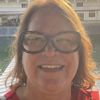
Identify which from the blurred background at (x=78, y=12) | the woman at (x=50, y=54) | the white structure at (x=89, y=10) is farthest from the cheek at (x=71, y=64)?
the white structure at (x=89, y=10)

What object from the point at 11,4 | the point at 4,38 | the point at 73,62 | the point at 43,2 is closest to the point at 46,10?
the point at 43,2

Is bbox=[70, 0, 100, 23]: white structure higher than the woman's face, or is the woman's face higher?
bbox=[70, 0, 100, 23]: white structure

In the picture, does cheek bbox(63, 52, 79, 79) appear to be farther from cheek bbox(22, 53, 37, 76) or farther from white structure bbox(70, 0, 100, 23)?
white structure bbox(70, 0, 100, 23)

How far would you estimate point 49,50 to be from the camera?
82 cm

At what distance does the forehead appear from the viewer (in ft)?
2.74

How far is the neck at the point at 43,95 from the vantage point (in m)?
0.85

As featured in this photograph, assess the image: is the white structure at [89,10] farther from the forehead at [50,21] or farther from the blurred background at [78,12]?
the forehead at [50,21]

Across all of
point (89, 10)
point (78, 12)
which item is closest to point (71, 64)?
point (78, 12)

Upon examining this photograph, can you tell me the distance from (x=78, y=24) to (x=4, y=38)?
12.7 meters

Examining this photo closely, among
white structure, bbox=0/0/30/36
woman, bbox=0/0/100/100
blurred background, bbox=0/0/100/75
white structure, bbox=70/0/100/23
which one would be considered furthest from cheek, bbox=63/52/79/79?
white structure, bbox=70/0/100/23

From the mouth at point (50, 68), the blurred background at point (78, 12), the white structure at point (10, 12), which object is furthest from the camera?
the white structure at point (10, 12)

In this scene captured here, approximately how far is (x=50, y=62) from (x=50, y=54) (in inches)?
0.6

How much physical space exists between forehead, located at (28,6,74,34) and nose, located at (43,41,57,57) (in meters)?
0.03

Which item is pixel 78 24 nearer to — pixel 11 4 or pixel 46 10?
pixel 46 10
